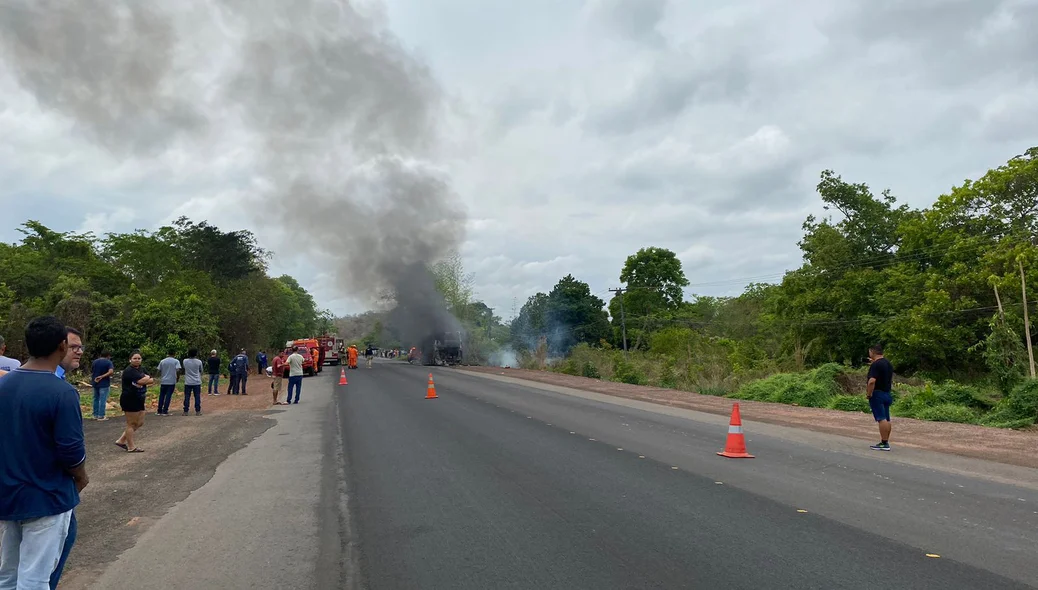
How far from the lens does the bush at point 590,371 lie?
3354 cm

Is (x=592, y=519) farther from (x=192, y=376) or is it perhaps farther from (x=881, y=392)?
(x=192, y=376)

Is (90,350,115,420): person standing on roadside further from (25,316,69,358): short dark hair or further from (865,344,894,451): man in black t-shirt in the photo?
(865,344,894,451): man in black t-shirt

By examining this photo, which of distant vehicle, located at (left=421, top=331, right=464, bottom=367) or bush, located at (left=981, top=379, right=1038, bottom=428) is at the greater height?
distant vehicle, located at (left=421, top=331, right=464, bottom=367)

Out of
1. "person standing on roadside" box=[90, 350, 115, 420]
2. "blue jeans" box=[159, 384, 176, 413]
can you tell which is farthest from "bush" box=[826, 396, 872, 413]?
"person standing on roadside" box=[90, 350, 115, 420]

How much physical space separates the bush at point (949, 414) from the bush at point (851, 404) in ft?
5.27

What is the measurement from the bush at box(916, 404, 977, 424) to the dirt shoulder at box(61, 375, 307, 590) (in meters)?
13.9

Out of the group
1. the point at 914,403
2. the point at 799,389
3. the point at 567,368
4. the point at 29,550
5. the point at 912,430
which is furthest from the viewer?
the point at 567,368

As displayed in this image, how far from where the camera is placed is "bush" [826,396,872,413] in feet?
53.8

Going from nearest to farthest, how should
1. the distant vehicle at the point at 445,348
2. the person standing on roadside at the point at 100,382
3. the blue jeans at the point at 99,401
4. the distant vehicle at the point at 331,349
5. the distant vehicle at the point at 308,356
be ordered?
the person standing on roadside at the point at 100,382 < the blue jeans at the point at 99,401 < the distant vehicle at the point at 308,356 < the distant vehicle at the point at 445,348 < the distant vehicle at the point at 331,349

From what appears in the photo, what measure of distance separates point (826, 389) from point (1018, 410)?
20.5ft

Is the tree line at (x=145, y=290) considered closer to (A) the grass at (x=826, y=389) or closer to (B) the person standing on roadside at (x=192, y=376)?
(B) the person standing on roadside at (x=192, y=376)

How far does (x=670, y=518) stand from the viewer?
5480mm

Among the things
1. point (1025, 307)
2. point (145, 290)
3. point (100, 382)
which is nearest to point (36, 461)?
point (100, 382)

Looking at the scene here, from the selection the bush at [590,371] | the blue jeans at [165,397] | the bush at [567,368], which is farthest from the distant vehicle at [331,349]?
the blue jeans at [165,397]
